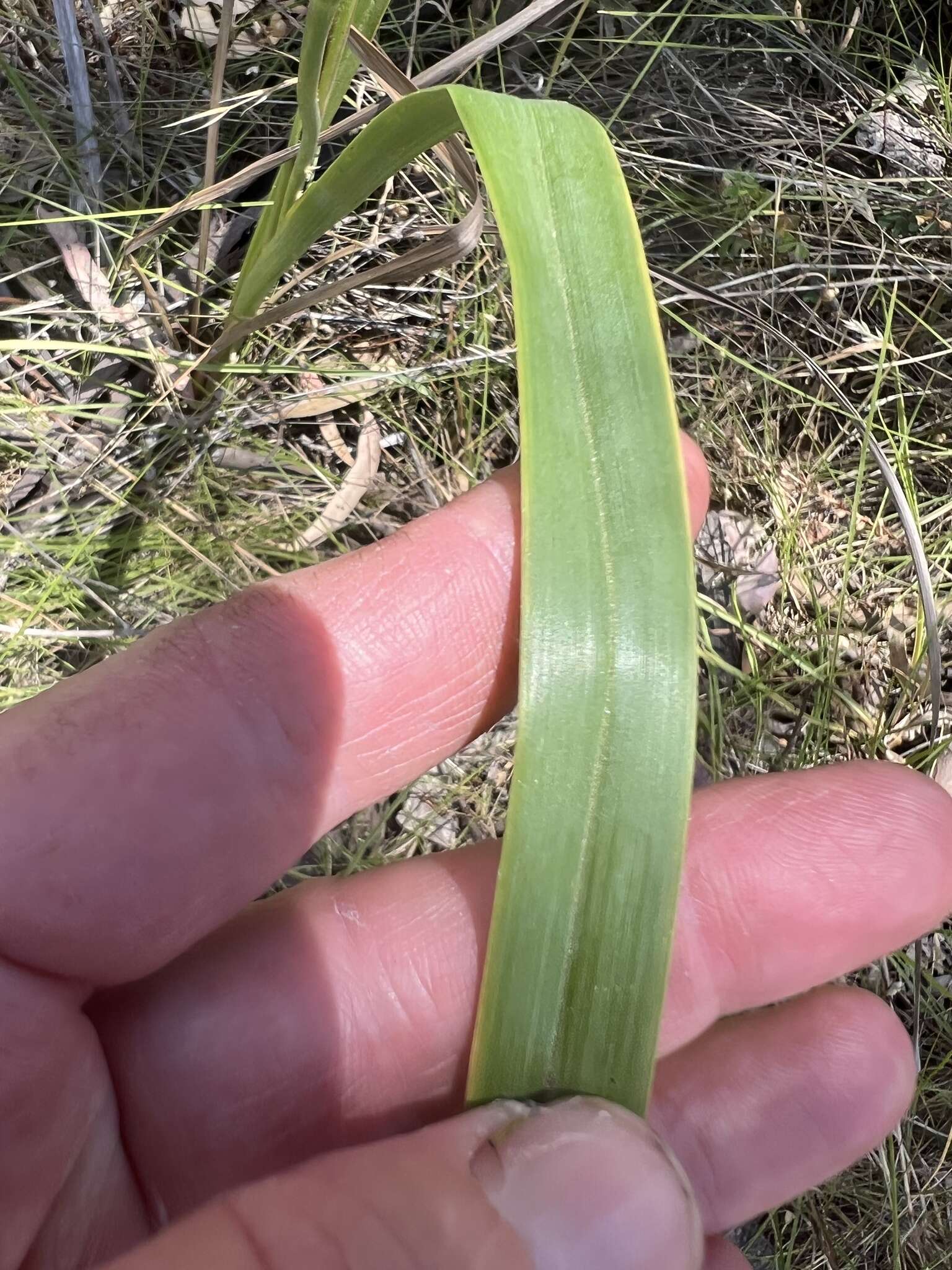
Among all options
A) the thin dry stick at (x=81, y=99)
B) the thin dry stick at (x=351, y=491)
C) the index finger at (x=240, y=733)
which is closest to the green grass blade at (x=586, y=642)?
the index finger at (x=240, y=733)

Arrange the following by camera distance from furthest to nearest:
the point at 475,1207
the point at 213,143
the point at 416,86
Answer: the point at 213,143
the point at 416,86
the point at 475,1207

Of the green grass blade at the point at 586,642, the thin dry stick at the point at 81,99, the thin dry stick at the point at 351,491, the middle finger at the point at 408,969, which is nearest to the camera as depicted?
the green grass blade at the point at 586,642

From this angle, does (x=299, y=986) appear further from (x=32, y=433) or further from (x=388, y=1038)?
(x=32, y=433)

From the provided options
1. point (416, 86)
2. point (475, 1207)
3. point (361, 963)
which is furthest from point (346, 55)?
point (475, 1207)

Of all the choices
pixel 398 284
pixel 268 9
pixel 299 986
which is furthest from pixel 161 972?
pixel 268 9

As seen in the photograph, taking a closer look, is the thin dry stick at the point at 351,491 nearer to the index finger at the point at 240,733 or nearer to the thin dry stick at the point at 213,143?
the thin dry stick at the point at 213,143

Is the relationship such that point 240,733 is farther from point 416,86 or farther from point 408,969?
point 416,86
